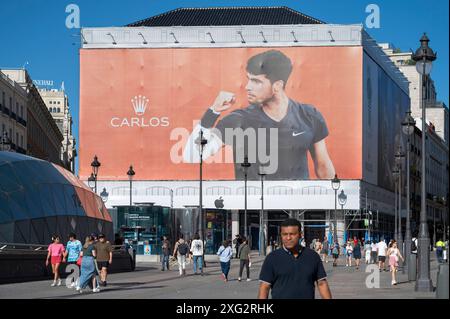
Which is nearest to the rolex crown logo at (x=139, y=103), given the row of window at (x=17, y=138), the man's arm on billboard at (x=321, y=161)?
the row of window at (x=17, y=138)

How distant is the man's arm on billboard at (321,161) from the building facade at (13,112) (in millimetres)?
27197

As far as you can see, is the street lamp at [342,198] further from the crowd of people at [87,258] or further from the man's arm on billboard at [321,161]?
the crowd of people at [87,258]

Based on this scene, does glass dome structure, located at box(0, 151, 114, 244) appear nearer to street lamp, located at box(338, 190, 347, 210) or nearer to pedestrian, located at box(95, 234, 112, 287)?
pedestrian, located at box(95, 234, 112, 287)

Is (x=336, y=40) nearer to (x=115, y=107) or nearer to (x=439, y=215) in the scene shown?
(x=115, y=107)

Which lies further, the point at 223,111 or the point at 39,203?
the point at 223,111

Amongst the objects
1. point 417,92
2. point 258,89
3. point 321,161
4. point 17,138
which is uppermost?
point 417,92

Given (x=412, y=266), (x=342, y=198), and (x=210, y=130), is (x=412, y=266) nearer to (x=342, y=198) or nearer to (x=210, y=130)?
(x=342, y=198)

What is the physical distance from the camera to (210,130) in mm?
96125

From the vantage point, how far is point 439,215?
6718 inches

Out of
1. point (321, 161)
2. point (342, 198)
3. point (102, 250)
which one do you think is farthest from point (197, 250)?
point (321, 161)

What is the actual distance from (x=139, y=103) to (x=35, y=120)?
17.3m

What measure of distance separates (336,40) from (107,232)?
163 feet

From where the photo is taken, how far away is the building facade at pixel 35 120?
102250 mm
